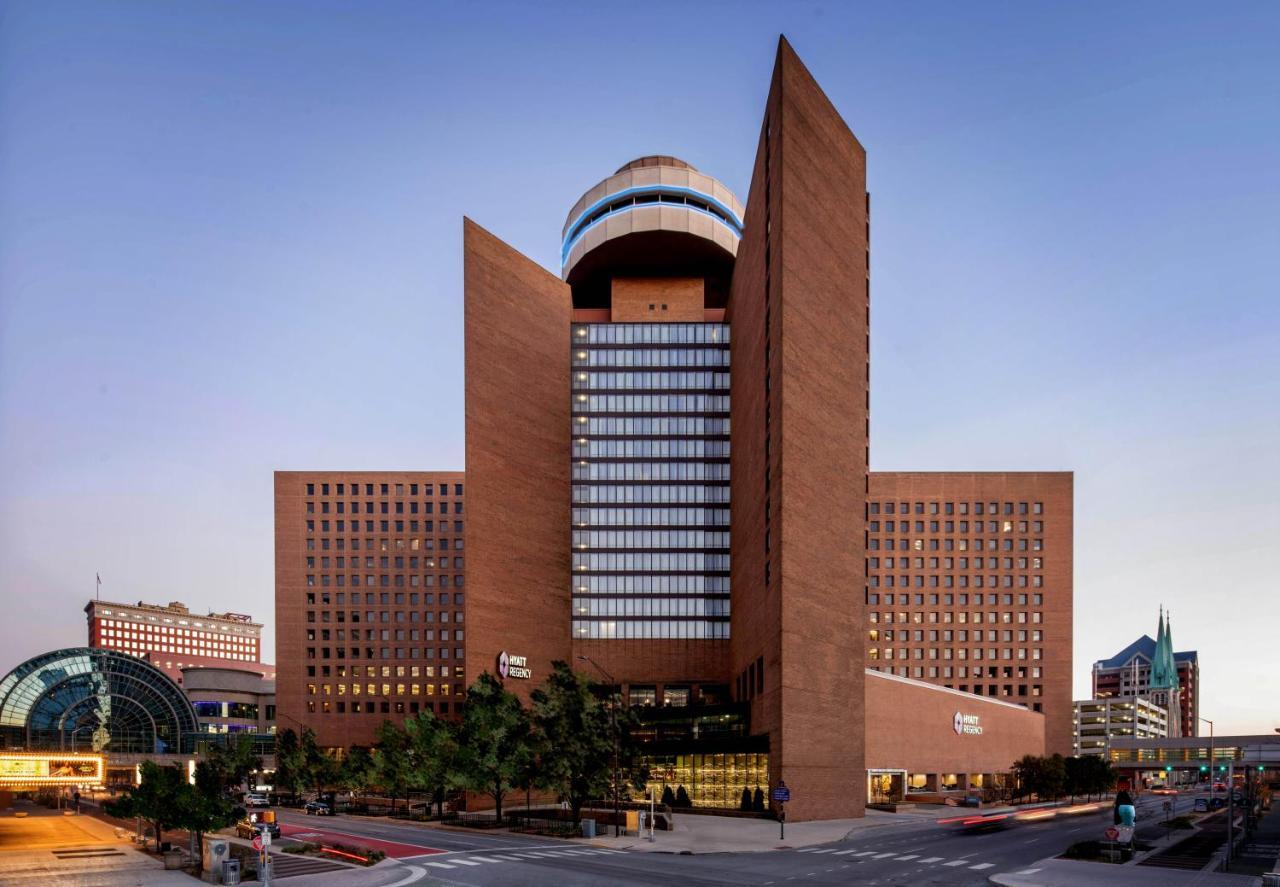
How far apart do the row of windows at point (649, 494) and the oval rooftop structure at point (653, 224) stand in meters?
28.9

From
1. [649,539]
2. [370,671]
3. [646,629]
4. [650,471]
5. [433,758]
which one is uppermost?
[650,471]

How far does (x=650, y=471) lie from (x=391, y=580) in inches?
1743

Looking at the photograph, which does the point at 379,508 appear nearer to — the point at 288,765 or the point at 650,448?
the point at 650,448

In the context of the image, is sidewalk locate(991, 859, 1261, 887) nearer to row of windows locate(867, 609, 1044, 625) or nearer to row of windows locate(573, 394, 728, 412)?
row of windows locate(573, 394, 728, 412)

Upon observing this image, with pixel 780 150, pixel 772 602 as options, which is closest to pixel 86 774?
pixel 772 602

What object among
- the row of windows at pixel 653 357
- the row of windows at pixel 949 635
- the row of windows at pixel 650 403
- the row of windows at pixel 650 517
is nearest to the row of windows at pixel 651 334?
the row of windows at pixel 653 357

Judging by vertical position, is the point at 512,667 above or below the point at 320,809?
above

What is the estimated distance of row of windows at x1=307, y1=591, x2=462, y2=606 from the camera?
13425 centimetres

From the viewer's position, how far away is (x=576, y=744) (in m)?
54.5

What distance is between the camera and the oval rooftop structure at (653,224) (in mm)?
115312

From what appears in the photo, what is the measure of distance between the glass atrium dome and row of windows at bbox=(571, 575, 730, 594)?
65.3 m

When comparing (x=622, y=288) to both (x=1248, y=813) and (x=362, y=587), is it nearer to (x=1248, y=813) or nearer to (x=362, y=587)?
(x=362, y=587)

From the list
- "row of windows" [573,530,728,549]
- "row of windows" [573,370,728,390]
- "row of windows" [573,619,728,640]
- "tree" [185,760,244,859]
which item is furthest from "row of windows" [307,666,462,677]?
"tree" [185,760,244,859]

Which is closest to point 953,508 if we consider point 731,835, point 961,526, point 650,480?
point 961,526
